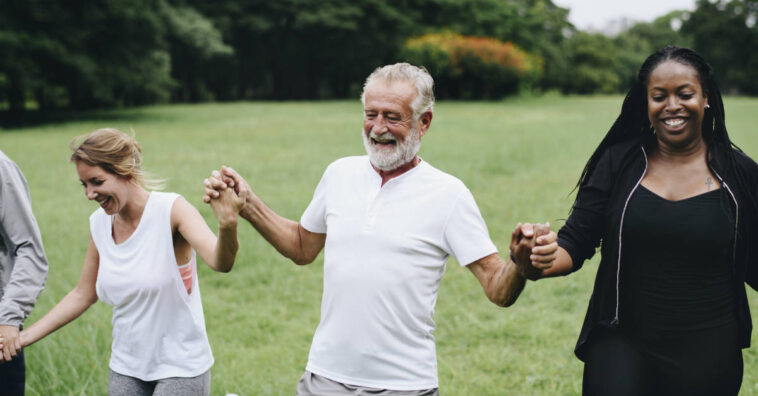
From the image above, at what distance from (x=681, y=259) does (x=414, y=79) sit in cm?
133

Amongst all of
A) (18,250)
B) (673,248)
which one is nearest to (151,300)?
(18,250)

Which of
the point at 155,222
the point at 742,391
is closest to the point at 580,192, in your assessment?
the point at 155,222

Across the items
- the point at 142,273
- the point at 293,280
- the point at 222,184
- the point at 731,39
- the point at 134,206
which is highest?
the point at 731,39

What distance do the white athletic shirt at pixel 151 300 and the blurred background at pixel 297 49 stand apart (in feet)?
19.2

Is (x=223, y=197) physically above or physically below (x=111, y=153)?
below

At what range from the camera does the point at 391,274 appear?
9.41 feet

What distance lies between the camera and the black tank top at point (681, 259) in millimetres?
2881

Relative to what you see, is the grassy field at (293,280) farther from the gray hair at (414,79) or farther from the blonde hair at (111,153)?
the gray hair at (414,79)

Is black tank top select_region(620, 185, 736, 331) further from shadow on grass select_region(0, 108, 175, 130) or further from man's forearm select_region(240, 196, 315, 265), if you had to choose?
shadow on grass select_region(0, 108, 175, 130)

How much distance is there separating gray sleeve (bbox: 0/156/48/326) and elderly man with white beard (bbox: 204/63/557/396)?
3.52 ft

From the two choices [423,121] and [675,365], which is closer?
[675,365]

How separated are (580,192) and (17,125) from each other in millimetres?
26513

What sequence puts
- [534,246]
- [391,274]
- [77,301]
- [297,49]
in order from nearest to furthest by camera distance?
[534,246] < [391,274] < [77,301] < [297,49]

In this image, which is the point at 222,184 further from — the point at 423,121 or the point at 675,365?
the point at 675,365
